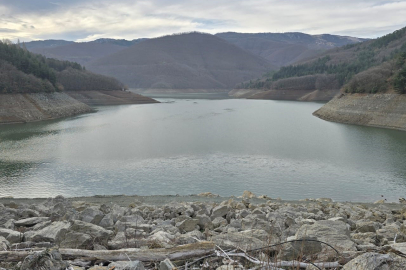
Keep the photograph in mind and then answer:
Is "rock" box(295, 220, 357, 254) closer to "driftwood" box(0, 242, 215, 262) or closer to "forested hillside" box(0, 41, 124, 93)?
"driftwood" box(0, 242, 215, 262)

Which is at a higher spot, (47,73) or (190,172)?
(47,73)

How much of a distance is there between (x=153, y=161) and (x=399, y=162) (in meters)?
13.6

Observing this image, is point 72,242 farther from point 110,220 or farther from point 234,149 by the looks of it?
point 234,149

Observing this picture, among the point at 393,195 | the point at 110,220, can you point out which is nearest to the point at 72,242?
the point at 110,220

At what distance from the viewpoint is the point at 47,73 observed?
178ft

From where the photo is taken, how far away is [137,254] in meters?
3.44

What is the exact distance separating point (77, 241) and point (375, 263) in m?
3.38

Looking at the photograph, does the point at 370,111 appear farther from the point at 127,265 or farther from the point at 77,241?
the point at 127,265

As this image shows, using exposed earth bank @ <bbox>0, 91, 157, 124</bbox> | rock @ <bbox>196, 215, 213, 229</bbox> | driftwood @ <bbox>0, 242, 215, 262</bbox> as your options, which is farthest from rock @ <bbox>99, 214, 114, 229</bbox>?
exposed earth bank @ <bbox>0, 91, 157, 124</bbox>

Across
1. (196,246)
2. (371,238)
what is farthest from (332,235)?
(196,246)

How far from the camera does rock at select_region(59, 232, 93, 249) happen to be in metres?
4.07

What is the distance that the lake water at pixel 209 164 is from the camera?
1345 cm

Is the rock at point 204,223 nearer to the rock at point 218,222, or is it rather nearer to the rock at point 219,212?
the rock at point 218,222

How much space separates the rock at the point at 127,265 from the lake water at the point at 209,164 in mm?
9549
